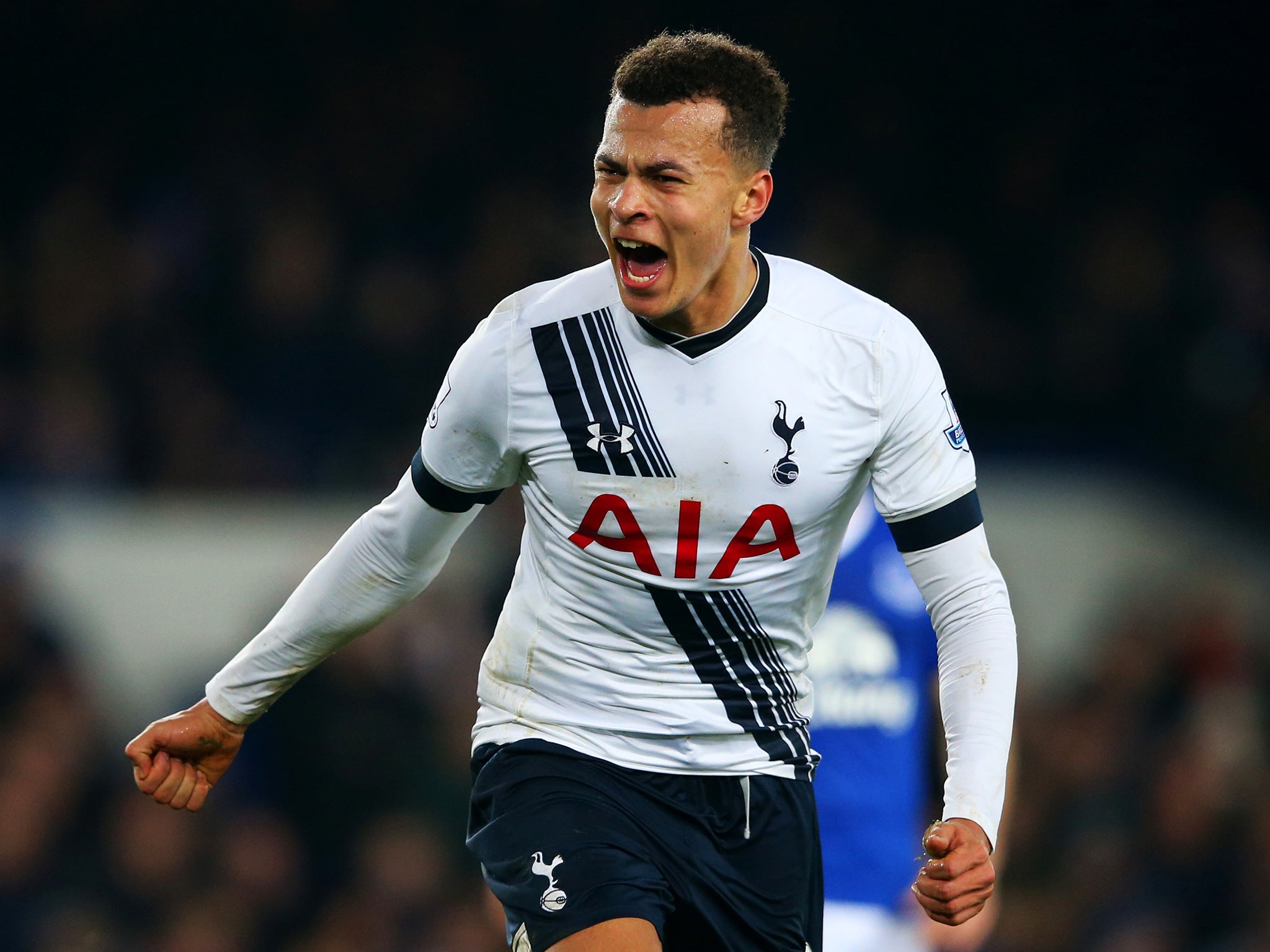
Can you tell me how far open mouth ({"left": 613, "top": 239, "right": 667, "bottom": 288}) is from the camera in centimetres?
295

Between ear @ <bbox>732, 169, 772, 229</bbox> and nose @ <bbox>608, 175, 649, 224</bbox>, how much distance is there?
0.19 metres

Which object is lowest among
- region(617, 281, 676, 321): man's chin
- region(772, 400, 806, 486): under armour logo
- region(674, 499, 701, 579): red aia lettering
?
region(674, 499, 701, 579): red aia lettering

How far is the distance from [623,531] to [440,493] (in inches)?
16.6

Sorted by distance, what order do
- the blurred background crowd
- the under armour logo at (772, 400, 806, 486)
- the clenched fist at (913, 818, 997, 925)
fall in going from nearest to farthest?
the clenched fist at (913, 818, 997, 925) < the under armour logo at (772, 400, 806, 486) < the blurred background crowd

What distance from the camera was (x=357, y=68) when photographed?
934cm

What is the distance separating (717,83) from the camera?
2.99 meters

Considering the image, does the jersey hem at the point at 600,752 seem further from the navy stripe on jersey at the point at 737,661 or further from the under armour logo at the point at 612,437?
the under armour logo at the point at 612,437

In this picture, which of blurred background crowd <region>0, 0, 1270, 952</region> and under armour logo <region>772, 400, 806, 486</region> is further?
blurred background crowd <region>0, 0, 1270, 952</region>

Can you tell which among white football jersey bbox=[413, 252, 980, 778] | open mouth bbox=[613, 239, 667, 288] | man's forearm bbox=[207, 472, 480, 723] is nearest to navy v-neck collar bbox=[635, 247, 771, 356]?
white football jersey bbox=[413, 252, 980, 778]

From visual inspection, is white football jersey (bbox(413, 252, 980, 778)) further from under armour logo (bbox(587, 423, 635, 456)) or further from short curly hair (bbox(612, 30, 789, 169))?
short curly hair (bbox(612, 30, 789, 169))

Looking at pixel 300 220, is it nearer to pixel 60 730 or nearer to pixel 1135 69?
pixel 60 730

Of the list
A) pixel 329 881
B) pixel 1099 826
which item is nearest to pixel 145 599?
pixel 329 881

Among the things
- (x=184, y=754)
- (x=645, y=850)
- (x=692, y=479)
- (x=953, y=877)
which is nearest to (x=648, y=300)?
(x=692, y=479)

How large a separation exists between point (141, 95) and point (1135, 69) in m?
5.58
